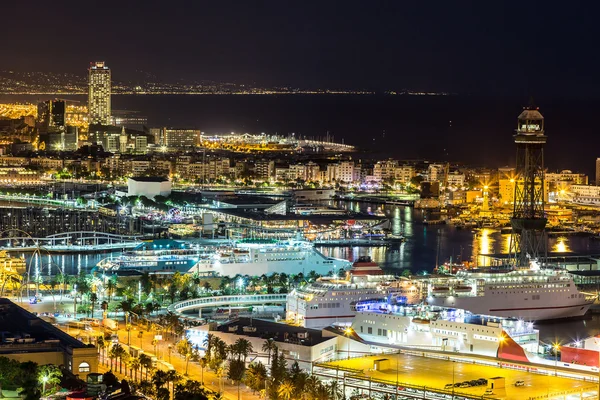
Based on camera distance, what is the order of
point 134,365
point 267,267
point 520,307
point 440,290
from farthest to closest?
1. point 267,267
2. point 520,307
3. point 440,290
4. point 134,365

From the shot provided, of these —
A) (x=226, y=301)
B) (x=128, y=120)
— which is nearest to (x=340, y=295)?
(x=226, y=301)

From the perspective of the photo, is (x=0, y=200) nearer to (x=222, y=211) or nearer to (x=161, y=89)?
(x=222, y=211)

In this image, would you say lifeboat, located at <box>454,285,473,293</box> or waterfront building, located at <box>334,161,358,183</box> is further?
waterfront building, located at <box>334,161,358,183</box>

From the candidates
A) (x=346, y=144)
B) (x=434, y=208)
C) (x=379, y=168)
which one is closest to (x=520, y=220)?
(x=434, y=208)

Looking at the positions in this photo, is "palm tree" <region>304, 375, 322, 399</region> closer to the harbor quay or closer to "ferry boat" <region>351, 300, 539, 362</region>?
the harbor quay

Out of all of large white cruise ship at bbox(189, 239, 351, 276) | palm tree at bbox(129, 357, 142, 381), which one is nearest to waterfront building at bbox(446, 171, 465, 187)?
large white cruise ship at bbox(189, 239, 351, 276)

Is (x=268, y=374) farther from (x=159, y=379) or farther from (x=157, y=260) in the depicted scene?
(x=157, y=260)
